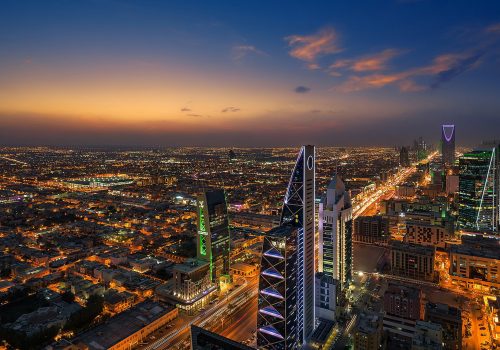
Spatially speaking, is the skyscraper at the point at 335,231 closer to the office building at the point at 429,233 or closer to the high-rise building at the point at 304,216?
the high-rise building at the point at 304,216

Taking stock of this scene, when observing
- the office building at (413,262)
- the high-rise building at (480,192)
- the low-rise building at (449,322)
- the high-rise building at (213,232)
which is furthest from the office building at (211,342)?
the high-rise building at (480,192)

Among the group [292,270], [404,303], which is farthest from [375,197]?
[292,270]

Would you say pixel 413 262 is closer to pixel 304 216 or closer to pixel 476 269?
pixel 476 269

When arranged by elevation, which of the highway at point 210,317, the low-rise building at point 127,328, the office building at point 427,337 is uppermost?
the office building at point 427,337

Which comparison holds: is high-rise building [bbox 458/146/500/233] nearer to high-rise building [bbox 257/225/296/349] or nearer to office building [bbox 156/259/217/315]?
office building [bbox 156/259/217/315]

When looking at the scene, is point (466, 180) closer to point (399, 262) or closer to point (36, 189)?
point (399, 262)

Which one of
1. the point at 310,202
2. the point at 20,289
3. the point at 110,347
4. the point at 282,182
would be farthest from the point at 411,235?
the point at 282,182
